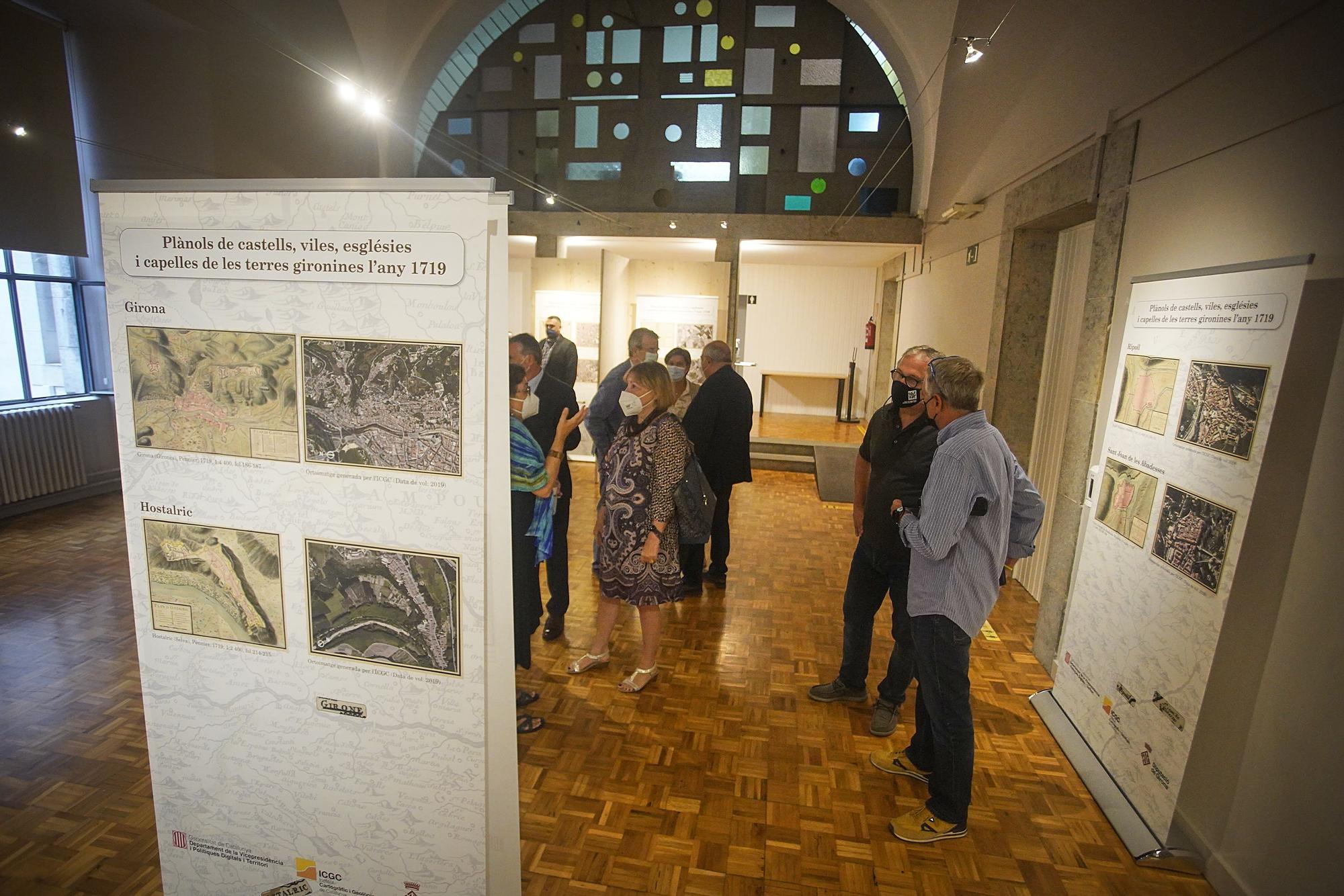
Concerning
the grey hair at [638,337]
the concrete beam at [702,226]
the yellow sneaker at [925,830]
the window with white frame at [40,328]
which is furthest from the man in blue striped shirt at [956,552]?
the window with white frame at [40,328]

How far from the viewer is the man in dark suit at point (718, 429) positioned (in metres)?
4.15

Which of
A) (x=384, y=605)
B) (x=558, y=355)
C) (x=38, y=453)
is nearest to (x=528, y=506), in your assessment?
(x=384, y=605)

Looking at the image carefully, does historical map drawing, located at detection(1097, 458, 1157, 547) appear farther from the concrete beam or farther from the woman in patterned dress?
the concrete beam

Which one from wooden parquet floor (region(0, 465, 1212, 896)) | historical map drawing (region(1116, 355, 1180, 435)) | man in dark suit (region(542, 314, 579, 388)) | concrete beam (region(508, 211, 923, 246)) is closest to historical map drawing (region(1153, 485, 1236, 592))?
historical map drawing (region(1116, 355, 1180, 435))

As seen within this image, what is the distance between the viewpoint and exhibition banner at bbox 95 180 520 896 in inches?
54.9

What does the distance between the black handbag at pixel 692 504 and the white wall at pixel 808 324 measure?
901 centimetres

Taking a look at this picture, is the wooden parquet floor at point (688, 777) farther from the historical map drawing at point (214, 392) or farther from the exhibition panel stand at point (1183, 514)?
the historical map drawing at point (214, 392)

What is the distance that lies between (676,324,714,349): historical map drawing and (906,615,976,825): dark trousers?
6.67m

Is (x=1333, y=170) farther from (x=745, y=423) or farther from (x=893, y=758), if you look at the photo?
(x=745, y=423)

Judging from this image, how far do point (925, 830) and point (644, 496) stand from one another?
1656mm

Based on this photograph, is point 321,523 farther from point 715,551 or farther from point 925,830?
point 715,551

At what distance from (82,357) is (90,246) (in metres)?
1.11

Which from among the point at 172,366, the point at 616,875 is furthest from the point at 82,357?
the point at 616,875

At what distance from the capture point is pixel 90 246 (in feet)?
19.8
